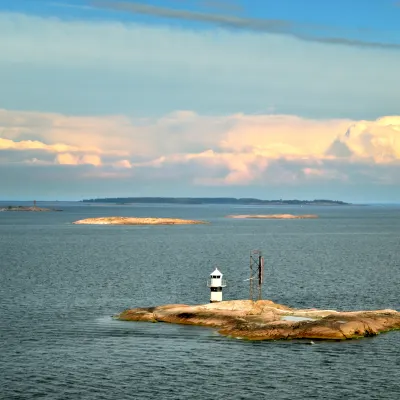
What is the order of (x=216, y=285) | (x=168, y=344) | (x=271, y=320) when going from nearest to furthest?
(x=168, y=344) → (x=271, y=320) → (x=216, y=285)

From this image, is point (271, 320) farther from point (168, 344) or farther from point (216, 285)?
point (168, 344)

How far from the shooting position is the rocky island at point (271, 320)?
5903 cm

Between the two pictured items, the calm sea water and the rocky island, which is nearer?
the calm sea water

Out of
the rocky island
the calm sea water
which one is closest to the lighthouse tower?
the rocky island

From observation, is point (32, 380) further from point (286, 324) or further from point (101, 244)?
point (101, 244)

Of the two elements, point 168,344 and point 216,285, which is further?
point 216,285

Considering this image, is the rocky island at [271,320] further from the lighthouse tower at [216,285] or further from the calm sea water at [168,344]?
the lighthouse tower at [216,285]

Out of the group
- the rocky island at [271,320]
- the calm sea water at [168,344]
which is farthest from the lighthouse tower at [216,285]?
the calm sea water at [168,344]

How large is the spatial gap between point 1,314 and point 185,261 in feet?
200

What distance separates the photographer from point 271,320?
62.8 metres

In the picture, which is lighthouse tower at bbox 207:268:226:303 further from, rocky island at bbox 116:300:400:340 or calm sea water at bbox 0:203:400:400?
calm sea water at bbox 0:203:400:400

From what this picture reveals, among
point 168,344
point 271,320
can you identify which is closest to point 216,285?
point 271,320

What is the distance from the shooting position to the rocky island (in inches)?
2324

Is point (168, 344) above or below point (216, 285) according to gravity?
below
